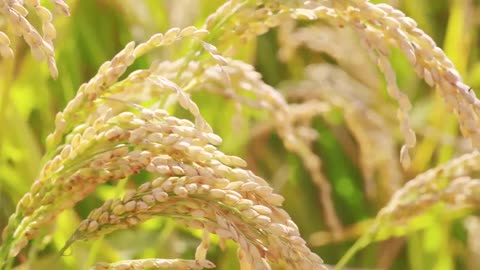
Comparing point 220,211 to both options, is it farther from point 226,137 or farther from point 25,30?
point 226,137

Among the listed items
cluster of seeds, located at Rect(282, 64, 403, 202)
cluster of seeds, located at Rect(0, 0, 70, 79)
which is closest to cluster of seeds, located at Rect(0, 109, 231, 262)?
cluster of seeds, located at Rect(0, 0, 70, 79)

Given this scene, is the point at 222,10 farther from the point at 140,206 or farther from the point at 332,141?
the point at 332,141

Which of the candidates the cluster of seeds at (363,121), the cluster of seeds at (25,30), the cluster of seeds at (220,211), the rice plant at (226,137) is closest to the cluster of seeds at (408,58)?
the rice plant at (226,137)

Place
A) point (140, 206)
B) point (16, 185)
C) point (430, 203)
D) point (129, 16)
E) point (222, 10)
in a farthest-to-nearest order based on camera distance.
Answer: point (129, 16), point (16, 185), point (430, 203), point (222, 10), point (140, 206)

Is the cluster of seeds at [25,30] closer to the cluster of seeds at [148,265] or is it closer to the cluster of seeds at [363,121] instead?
the cluster of seeds at [148,265]

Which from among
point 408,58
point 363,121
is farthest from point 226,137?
point 408,58

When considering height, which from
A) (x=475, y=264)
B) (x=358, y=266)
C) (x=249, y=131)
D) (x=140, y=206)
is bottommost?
(x=358, y=266)

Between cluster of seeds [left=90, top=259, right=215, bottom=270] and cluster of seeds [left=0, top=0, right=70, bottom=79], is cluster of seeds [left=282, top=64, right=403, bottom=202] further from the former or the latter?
cluster of seeds [left=0, top=0, right=70, bottom=79]

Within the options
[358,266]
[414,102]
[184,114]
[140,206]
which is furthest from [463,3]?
[140,206]
